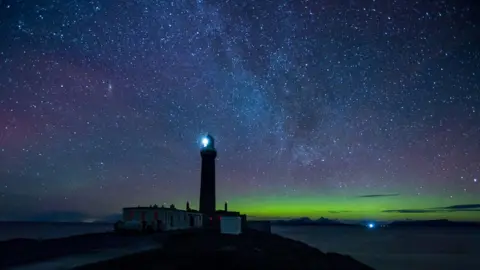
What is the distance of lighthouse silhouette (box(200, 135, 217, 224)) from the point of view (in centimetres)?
6600

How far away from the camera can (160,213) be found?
5066 centimetres

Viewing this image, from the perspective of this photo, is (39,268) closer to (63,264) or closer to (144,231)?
(63,264)

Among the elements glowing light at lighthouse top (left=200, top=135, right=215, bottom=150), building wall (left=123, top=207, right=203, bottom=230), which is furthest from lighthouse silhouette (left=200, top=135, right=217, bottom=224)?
building wall (left=123, top=207, right=203, bottom=230)

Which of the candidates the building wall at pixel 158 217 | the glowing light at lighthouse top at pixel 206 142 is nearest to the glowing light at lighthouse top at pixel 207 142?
the glowing light at lighthouse top at pixel 206 142

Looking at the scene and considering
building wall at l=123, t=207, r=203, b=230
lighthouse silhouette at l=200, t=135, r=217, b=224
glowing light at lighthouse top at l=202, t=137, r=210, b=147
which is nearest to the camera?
building wall at l=123, t=207, r=203, b=230

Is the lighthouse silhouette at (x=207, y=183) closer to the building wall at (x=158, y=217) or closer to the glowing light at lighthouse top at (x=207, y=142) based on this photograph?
the glowing light at lighthouse top at (x=207, y=142)

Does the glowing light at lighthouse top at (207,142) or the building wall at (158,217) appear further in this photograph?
the glowing light at lighthouse top at (207,142)

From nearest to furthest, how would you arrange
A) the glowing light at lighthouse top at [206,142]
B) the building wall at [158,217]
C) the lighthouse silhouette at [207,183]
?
1. the building wall at [158,217]
2. the lighthouse silhouette at [207,183]
3. the glowing light at lighthouse top at [206,142]

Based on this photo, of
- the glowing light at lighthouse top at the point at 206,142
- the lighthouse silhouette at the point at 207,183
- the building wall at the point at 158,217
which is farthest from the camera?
the glowing light at lighthouse top at the point at 206,142

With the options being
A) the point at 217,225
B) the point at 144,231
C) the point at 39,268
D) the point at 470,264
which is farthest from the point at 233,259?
the point at 470,264

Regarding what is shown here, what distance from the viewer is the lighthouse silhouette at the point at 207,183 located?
6600cm

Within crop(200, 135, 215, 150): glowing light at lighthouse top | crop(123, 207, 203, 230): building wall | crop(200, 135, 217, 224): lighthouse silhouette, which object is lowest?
crop(123, 207, 203, 230): building wall

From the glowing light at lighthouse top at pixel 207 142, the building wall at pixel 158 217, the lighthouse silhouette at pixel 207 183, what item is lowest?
the building wall at pixel 158 217

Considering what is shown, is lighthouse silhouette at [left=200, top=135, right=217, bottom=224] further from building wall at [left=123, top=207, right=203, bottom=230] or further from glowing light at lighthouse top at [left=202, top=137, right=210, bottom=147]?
building wall at [left=123, top=207, right=203, bottom=230]
